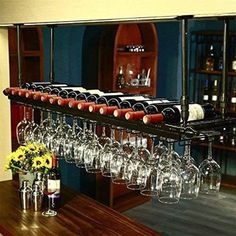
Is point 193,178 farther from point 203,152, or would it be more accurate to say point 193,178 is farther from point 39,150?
point 203,152

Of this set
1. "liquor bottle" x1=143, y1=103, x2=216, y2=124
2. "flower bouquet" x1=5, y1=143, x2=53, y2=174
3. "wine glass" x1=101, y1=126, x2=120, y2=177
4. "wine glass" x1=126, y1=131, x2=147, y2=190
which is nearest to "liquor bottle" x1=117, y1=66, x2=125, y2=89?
"flower bouquet" x1=5, y1=143, x2=53, y2=174

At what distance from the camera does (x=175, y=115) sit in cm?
188

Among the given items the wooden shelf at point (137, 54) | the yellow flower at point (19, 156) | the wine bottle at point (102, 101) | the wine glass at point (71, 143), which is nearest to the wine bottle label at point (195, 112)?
the wine bottle at point (102, 101)

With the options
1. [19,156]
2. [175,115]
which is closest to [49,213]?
[19,156]

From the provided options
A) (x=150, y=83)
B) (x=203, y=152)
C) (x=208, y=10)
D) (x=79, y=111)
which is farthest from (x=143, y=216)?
(x=208, y=10)

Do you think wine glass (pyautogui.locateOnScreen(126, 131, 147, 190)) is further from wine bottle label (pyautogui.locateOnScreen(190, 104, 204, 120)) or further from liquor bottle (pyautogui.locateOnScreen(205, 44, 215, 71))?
liquor bottle (pyautogui.locateOnScreen(205, 44, 215, 71))

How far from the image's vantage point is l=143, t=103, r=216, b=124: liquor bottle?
1.84 metres

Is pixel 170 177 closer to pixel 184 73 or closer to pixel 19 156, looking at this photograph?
pixel 184 73

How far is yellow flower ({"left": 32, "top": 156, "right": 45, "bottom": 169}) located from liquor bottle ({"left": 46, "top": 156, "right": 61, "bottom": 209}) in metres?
0.07

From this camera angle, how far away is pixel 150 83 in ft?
18.0

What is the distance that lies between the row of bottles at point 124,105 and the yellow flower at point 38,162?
17.9 inches

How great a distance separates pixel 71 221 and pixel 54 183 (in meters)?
0.26

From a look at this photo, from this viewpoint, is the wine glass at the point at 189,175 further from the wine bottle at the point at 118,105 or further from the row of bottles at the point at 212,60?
the row of bottles at the point at 212,60

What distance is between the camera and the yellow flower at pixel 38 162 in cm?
287
